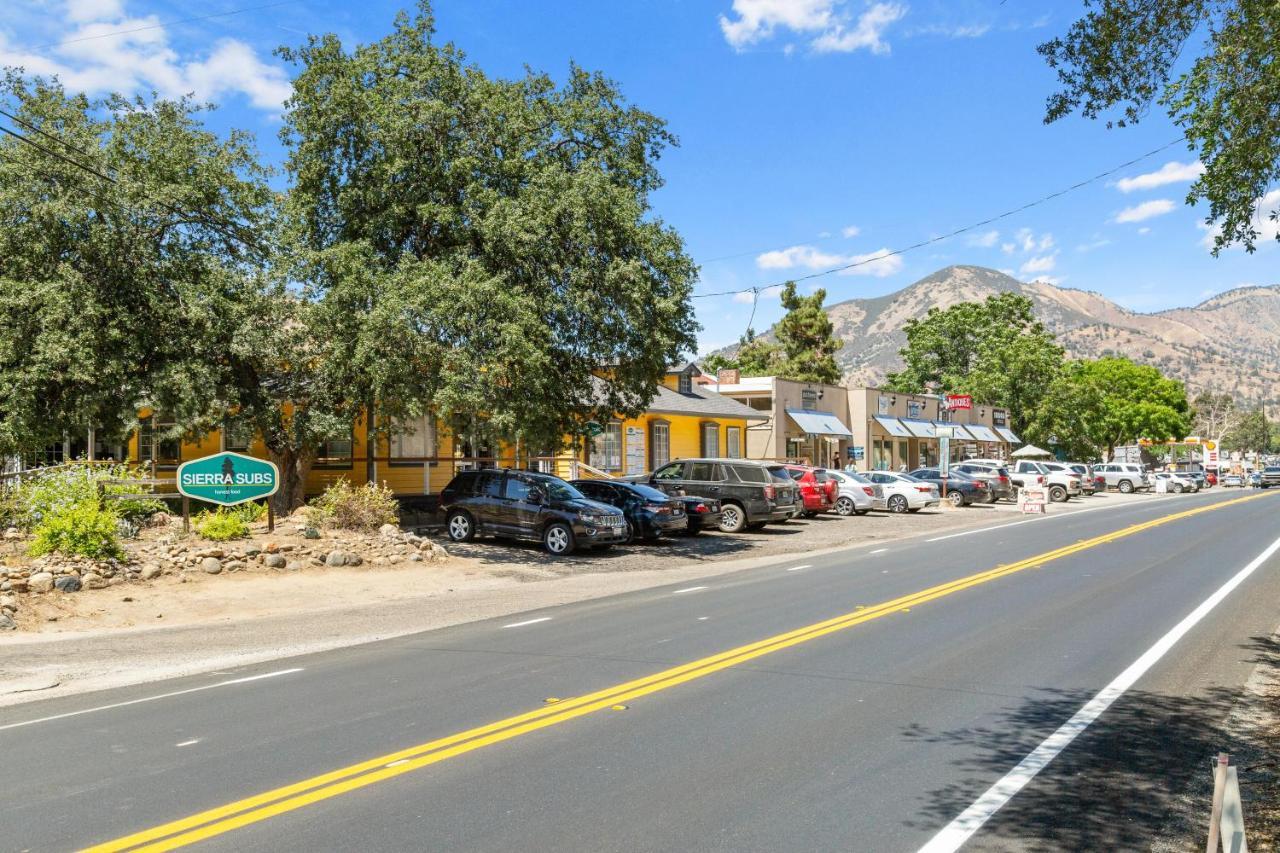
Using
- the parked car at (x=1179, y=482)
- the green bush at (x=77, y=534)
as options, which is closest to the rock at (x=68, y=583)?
A: the green bush at (x=77, y=534)

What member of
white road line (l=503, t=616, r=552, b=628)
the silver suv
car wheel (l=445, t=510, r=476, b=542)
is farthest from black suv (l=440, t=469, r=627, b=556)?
the silver suv

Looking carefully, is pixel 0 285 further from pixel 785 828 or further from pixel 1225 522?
pixel 1225 522

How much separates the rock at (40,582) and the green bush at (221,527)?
3.77m

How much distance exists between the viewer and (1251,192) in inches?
336

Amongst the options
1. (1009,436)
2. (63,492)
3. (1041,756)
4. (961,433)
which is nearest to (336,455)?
(63,492)

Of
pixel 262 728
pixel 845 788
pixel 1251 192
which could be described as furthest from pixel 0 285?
pixel 1251 192

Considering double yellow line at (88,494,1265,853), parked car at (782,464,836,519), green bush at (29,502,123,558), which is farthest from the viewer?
parked car at (782,464,836,519)

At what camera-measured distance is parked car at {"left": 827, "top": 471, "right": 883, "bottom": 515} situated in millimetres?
33469

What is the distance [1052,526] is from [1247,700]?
21.3 meters

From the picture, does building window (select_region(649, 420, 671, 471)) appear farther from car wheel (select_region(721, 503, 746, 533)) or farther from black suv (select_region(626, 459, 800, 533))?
car wheel (select_region(721, 503, 746, 533))

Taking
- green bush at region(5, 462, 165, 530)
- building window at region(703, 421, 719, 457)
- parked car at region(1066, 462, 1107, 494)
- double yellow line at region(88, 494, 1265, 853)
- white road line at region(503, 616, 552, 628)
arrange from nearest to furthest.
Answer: double yellow line at region(88, 494, 1265, 853), white road line at region(503, 616, 552, 628), green bush at region(5, 462, 165, 530), building window at region(703, 421, 719, 457), parked car at region(1066, 462, 1107, 494)

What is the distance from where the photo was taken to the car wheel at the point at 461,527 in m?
21.4

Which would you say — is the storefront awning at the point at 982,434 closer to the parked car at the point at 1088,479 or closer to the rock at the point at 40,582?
the parked car at the point at 1088,479

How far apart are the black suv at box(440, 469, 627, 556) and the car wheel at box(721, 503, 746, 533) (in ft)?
17.1
